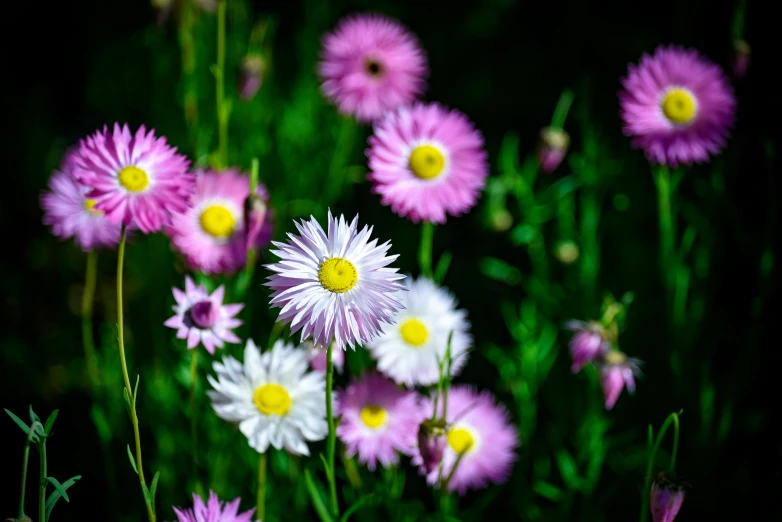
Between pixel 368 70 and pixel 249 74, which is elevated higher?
pixel 368 70

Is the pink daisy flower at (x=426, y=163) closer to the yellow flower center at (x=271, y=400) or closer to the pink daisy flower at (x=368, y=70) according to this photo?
the pink daisy flower at (x=368, y=70)

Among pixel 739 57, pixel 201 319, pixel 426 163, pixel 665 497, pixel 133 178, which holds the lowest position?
pixel 665 497

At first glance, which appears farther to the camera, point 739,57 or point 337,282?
point 739,57

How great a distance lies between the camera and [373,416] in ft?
4.55

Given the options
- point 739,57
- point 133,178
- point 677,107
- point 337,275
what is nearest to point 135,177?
point 133,178

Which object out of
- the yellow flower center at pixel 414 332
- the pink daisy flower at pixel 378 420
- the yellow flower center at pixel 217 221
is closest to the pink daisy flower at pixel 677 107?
the yellow flower center at pixel 414 332

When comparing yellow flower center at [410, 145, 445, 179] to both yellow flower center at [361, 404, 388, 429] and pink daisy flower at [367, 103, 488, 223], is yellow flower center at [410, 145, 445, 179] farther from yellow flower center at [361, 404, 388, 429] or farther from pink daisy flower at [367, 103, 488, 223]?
yellow flower center at [361, 404, 388, 429]

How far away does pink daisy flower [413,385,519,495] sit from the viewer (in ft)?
4.80

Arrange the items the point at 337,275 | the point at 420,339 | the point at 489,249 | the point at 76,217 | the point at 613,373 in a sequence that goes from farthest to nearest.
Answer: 1. the point at 489,249
2. the point at 76,217
3. the point at 420,339
4. the point at 613,373
5. the point at 337,275

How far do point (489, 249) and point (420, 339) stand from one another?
77 centimetres

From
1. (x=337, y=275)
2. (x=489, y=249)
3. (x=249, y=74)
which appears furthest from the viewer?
(x=489, y=249)

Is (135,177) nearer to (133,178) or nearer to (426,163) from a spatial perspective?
(133,178)

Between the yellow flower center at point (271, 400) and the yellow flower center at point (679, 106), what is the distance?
1049 millimetres

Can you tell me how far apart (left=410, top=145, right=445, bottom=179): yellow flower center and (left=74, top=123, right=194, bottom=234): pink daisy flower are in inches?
19.9
